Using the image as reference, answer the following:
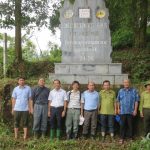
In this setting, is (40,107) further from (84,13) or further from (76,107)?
(84,13)

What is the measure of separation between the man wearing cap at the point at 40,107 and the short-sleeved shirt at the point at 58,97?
0.18 meters

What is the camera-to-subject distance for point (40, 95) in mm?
11953

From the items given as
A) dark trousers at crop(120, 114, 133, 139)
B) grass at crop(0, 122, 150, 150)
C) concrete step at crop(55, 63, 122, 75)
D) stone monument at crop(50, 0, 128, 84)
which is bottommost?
grass at crop(0, 122, 150, 150)

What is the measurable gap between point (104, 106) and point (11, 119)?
2.85 metres

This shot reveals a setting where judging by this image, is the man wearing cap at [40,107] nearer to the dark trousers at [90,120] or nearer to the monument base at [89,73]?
the dark trousers at [90,120]

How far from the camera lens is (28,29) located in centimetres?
1966

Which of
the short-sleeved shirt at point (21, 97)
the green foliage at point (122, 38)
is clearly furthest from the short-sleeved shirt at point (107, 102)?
the green foliage at point (122, 38)

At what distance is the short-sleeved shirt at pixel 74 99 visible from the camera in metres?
11.8

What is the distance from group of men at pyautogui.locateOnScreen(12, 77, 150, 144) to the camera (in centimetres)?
1162

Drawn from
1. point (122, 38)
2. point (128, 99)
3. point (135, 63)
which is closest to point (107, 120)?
point (128, 99)

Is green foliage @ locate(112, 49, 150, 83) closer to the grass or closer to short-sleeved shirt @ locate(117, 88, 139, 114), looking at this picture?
short-sleeved shirt @ locate(117, 88, 139, 114)

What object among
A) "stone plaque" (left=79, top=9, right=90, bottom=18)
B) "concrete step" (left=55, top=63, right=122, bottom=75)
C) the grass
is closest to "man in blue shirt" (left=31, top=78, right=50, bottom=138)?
the grass

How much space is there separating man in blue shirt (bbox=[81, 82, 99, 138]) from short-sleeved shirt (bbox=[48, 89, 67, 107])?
503 mm

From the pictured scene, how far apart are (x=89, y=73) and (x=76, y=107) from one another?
6.81 ft
